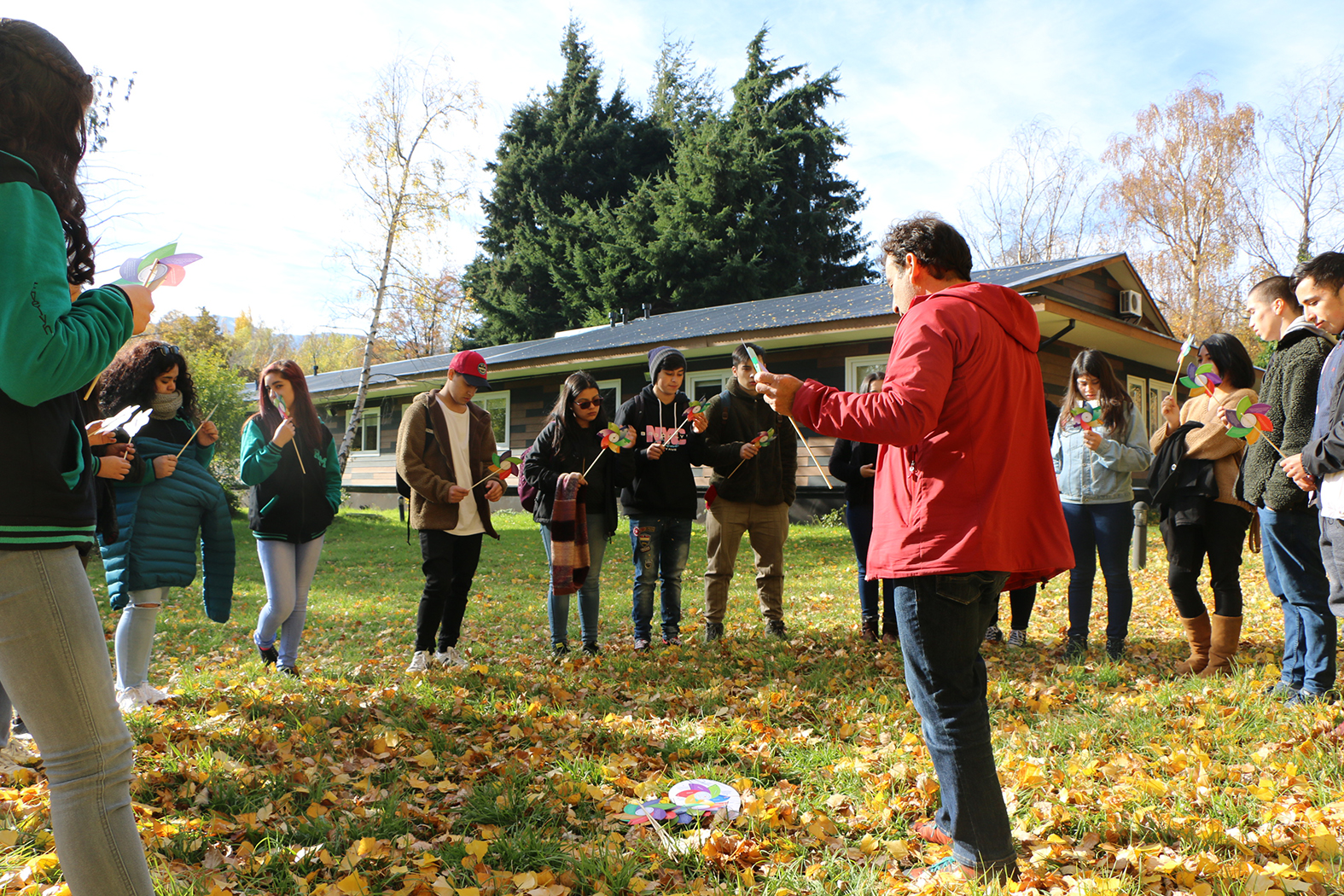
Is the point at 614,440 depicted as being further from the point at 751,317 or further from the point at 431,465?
the point at 751,317

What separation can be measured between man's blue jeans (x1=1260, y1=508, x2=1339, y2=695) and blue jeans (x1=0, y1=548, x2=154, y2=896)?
4.68m

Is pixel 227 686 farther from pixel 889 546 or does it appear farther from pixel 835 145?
pixel 835 145

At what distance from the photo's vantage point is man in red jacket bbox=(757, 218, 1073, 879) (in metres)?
2.20

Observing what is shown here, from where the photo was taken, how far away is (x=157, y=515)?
4.17 m

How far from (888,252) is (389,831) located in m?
2.70

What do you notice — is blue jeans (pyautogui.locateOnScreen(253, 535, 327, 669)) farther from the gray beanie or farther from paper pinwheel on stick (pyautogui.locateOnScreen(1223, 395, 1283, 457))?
paper pinwheel on stick (pyautogui.locateOnScreen(1223, 395, 1283, 457))

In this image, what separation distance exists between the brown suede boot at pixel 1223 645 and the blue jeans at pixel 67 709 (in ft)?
17.0

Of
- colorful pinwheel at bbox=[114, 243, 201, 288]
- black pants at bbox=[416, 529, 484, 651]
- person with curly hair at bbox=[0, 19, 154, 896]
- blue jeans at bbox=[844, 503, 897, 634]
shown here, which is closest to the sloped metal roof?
blue jeans at bbox=[844, 503, 897, 634]

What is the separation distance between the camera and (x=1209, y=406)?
468 cm

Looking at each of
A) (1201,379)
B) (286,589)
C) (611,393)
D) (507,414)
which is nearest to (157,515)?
(286,589)

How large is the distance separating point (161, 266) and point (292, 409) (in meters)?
2.65

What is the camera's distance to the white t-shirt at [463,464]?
512cm

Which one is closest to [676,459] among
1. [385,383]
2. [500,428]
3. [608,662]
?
[608,662]

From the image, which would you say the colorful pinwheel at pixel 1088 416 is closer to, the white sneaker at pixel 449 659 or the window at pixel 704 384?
the white sneaker at pixel 449 659
